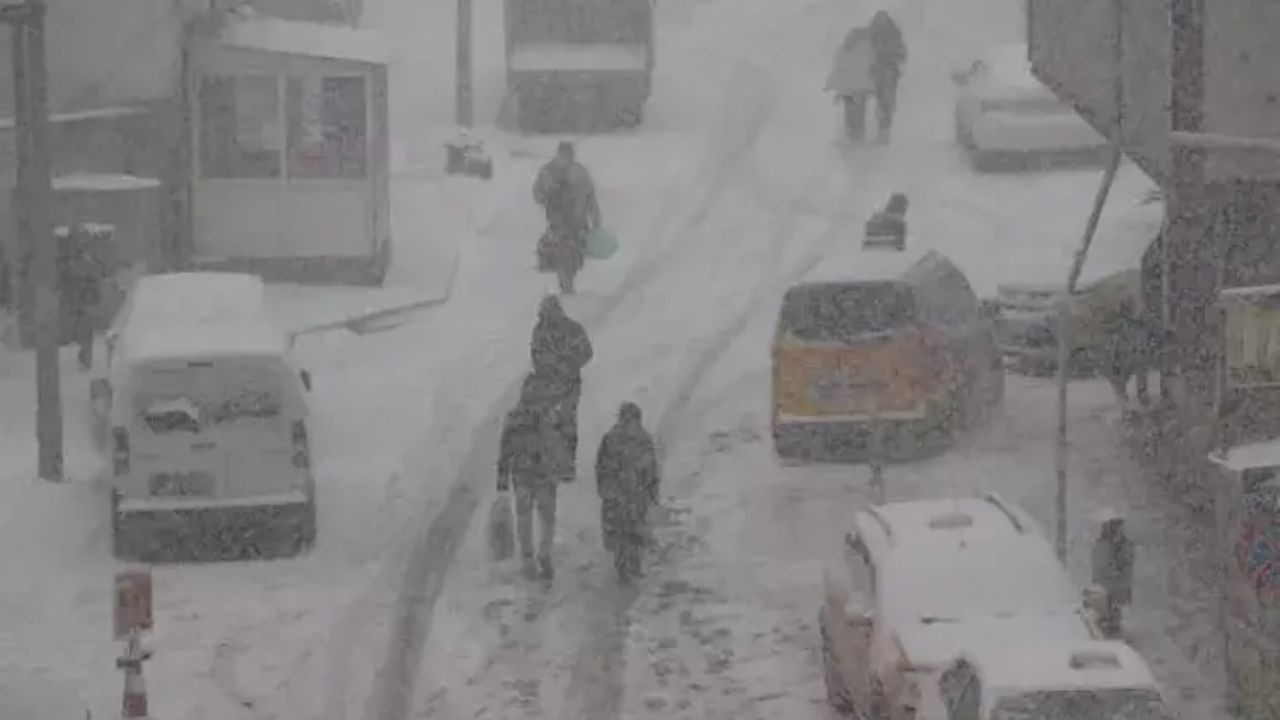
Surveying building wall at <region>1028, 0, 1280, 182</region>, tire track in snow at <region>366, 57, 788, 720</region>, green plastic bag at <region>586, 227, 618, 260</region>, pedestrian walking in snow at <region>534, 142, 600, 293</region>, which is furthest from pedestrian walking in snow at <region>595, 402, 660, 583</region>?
green plastic bag at <region>586, 227, 618, 260</region>

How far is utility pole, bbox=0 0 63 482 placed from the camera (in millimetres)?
20219

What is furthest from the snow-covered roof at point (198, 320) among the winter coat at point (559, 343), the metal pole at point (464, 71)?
the metal pole at point (464, 71)

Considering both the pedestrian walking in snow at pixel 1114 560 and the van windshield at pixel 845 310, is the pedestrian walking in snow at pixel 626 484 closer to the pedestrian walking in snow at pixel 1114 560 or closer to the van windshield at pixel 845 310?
the van windshield at pixel 845 310

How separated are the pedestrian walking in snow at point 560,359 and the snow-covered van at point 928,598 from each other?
3624 millimetres

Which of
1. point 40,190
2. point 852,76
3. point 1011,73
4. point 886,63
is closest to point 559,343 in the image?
point 40,190

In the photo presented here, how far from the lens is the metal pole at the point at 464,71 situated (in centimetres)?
3959

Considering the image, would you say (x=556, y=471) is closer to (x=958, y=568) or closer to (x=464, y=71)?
(x=958, y=568)

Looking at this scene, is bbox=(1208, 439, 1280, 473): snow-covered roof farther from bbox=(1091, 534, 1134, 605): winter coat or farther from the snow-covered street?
bbox=(1091, 534, 1134, 605): winter coat

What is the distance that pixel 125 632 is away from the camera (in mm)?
14258

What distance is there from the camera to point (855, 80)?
3734 centimetres

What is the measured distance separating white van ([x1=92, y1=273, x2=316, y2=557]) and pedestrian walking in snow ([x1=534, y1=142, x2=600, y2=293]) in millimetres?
9472

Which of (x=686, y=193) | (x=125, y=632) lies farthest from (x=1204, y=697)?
(x=686, y=193)

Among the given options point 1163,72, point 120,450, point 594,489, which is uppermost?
point 1163,72

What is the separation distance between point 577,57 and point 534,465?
2222 centimetres
